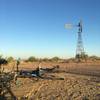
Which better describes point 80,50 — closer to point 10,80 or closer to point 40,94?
point 10,80

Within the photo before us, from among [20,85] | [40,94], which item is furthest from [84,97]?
[20,85]

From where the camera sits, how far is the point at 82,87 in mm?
16188

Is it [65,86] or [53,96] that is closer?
[53,96]

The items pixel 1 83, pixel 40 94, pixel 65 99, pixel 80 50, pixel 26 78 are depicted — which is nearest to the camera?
pixel 65 99

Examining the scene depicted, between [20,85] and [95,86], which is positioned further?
[20,85]

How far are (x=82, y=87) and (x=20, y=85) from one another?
13.3ft

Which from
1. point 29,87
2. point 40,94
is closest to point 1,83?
point 29,87

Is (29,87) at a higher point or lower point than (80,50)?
lower

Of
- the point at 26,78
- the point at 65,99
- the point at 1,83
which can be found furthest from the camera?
the point at 26,78

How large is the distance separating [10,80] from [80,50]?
29189 millimetres

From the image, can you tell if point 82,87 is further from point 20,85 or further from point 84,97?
point 20,85

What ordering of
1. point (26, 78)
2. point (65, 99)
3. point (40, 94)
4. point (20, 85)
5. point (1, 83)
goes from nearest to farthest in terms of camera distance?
point (65, 99)
point (40, 94)
point (1, 83)
point (20, 85)
point (26, 78)

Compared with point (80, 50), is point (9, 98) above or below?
below

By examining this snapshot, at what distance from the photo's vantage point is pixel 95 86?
16234 millimetres
